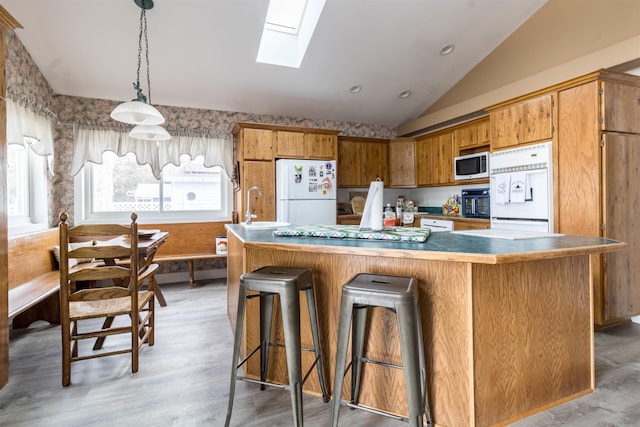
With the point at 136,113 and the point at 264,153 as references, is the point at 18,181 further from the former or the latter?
the point at 264,153

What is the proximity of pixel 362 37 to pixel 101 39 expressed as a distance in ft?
9.19

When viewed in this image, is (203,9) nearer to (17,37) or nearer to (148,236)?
(17,37)

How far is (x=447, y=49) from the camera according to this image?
4.01m

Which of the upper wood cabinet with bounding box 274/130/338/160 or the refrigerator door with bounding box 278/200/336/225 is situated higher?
the upper wood cabinet with bounding box 274/130/338/160

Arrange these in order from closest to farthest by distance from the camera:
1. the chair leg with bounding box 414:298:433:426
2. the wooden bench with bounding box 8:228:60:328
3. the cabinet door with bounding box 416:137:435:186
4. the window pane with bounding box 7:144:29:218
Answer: the chair leg with bounding box 414:298:433:426 → the wooden bench with bounding box 8:228:60:328 → the window pane with bounding box 7:144:29:218 → the cabinet door with bounding box 416:137:435:186

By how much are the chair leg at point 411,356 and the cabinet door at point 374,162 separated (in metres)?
3.97

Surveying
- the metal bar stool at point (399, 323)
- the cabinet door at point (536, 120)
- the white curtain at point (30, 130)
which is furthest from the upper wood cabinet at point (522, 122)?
the white curtain at point (30, 130)

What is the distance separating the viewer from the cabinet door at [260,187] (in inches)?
168

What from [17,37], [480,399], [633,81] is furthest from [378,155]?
[17,37]

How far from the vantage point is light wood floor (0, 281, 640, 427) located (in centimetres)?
162

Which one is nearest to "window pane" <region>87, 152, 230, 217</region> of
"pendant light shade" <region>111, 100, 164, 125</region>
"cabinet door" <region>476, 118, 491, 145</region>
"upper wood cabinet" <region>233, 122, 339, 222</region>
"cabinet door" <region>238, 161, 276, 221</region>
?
"upper wood cabinet" <region>233, 122, 339, 222</region>

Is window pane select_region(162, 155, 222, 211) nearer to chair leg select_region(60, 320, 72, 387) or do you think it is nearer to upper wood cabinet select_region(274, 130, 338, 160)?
upper wood cabinet select_region(274, 130, 338, 160)

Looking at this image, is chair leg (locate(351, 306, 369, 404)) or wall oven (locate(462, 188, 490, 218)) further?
wall oven (locate(462, 188, 490, 218))

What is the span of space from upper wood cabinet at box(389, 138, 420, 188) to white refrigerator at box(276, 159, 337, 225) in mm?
1276
